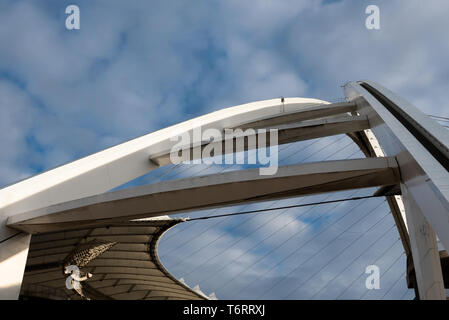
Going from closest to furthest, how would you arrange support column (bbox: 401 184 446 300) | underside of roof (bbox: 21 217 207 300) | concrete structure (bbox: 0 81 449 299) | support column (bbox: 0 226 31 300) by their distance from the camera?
support column (bbox: 401 184 446 300) < concrete structure (bbox: 0 81 449 299) < support column (bbox: 0 226 31 300) < underside of roof (bbox: 21 217 207 300)

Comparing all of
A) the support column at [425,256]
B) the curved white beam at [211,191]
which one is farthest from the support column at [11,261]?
the support column at [425,256]

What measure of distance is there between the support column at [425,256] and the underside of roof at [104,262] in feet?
46.4

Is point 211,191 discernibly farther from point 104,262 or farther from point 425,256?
point 104,262

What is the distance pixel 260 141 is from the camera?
12.6 metres

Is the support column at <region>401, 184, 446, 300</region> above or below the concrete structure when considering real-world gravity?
below

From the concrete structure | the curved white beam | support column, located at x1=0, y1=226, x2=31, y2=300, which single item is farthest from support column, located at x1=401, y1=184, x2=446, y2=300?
support column, located at x1=0, y1=226, x2=31, y2=300

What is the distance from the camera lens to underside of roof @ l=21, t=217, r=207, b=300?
19312 mm

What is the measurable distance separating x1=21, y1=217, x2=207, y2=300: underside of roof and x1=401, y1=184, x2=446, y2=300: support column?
14134mm

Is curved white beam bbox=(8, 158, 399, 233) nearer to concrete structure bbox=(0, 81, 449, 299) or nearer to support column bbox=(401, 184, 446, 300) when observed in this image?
concrete structure bbox=(0, 81, 449, 299)

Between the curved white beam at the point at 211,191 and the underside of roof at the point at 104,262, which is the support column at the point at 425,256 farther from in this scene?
the underside of roof at the point at 104,262

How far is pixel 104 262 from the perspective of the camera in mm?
24359

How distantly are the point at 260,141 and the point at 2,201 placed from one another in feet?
24.2
